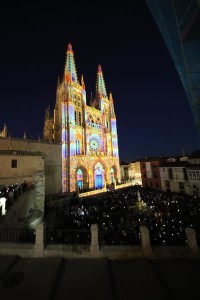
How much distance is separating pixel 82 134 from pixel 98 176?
39.7 feet

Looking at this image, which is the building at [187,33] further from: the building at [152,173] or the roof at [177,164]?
the building at [152,173]

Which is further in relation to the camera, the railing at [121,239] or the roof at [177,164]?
the roof at [177,164]

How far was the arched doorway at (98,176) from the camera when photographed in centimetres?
3831

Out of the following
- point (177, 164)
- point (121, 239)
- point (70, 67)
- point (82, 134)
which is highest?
point (70, 67)

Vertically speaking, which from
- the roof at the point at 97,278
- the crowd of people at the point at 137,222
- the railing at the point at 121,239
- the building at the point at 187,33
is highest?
the building at the point at 187,33

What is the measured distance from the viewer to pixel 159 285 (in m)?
4.58

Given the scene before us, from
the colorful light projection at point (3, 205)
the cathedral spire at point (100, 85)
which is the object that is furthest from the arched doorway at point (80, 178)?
the cathedral spire at point (100, 85)

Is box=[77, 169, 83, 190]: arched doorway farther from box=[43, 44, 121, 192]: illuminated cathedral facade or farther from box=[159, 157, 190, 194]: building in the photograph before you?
box=[159, 157, 190, 194]: building

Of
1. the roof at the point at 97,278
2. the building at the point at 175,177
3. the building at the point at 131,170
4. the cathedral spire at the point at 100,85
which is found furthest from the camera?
the building at the point at 131,170

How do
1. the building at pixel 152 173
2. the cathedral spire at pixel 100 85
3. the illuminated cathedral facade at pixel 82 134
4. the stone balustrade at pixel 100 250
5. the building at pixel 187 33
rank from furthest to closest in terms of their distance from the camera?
the cathedral spire at pixel 100 85
the building at pixel 152 173
the illuminated cathedral facade at pixel 82 134
the building at pixel 187 33
the stone balustrade at pixel 100 250

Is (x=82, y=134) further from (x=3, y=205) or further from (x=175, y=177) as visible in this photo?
(x=3, y=205)

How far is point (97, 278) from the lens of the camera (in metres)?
4.92

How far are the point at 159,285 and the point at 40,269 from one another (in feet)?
13.6

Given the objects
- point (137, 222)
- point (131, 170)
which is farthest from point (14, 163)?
point (131, 170)
